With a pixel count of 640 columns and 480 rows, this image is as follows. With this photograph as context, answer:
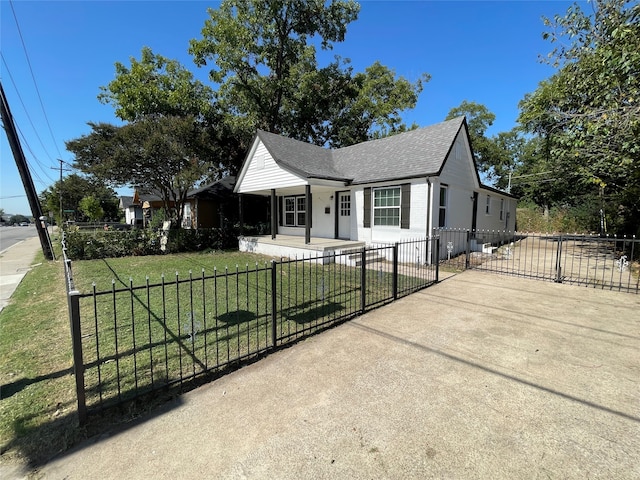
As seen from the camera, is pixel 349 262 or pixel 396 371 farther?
pixel 349 262

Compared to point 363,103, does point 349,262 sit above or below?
below

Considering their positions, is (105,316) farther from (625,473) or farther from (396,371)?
(625,473)

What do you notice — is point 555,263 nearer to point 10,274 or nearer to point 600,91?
point 600,91

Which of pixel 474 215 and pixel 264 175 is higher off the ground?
pixel 264 175

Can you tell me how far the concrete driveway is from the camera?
223 cm

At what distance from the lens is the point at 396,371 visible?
3576mm

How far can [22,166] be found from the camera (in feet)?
39.3

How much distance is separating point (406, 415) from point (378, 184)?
33.5 ft

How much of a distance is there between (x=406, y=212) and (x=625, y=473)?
945 centimetres

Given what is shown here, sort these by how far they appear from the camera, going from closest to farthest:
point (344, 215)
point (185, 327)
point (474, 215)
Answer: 1. point (185, 327)
2. point (344, 215)
3. point (474, 215)

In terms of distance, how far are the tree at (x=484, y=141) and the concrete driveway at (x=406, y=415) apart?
1366 inches

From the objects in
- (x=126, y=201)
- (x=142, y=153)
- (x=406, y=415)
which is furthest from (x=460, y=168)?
(x=126, y=201)

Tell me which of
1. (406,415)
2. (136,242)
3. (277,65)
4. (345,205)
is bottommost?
(406,415)

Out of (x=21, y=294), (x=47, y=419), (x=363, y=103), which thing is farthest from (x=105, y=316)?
(x=363, y=103)
